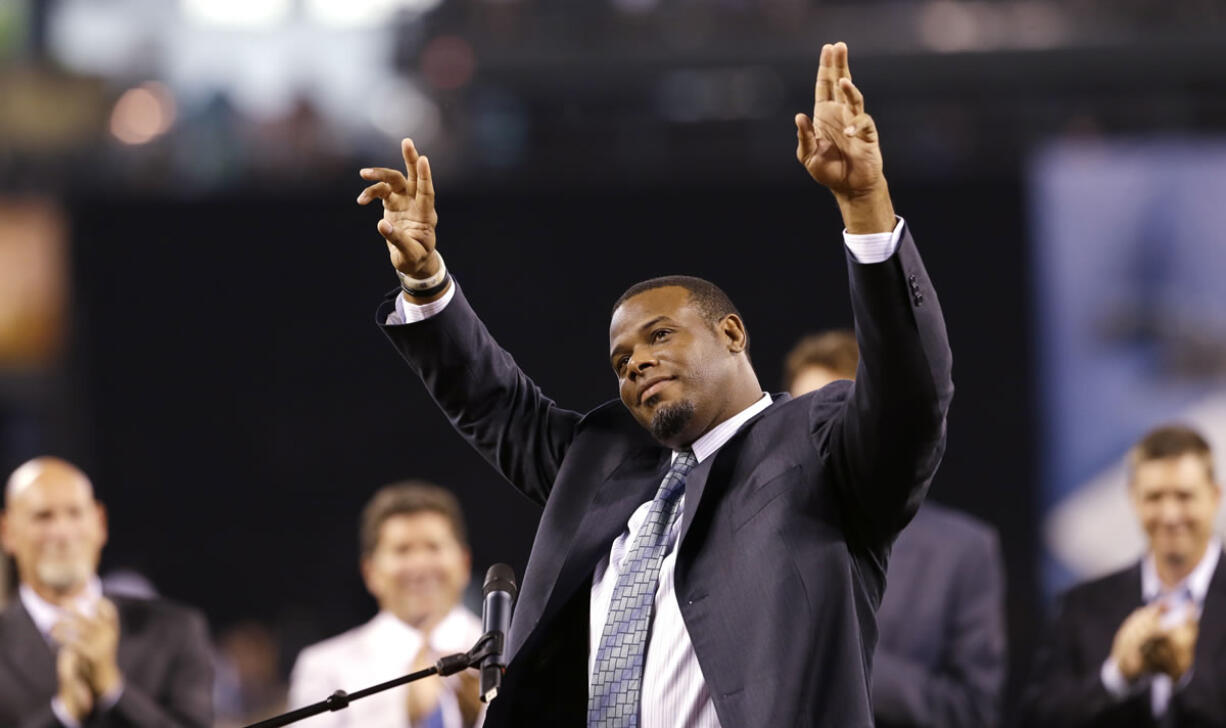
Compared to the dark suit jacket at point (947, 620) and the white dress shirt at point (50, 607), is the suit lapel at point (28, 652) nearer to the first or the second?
the white dress shirt at point (50, 607)

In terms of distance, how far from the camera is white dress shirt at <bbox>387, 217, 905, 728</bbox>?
2.51 meters

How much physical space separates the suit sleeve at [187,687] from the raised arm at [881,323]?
2.61m

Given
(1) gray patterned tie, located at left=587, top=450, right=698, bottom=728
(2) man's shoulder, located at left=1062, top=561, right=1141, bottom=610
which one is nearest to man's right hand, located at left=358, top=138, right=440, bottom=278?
(1) gray patterned tie, located at left=587, top=450, right=698, bottom=728

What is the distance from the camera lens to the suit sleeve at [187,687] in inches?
179

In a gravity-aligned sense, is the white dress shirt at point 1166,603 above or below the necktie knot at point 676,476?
below

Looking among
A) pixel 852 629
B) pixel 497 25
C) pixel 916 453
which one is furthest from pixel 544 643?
pixel 497 25

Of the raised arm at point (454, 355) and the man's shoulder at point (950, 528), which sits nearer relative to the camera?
the raised arm at point (454, 355)

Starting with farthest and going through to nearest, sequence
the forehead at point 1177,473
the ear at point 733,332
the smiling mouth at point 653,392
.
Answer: the forehead at point 1177,473 → the ear at point 733,332 → the smiling mouth at point 653,392

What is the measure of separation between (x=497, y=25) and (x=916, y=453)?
851cm

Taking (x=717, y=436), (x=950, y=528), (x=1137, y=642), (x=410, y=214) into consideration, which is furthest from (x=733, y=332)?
(x=950, y=528)

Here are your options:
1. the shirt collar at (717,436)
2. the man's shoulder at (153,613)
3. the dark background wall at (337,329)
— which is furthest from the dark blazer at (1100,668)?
the dark background wall at (337,329)

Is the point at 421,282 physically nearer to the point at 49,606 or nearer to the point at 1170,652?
the point at 49,606

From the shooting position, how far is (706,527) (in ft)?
8.96

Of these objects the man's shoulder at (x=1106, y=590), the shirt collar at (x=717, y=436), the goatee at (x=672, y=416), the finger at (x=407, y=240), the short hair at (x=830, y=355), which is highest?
the finger at (x=407, y=240)
